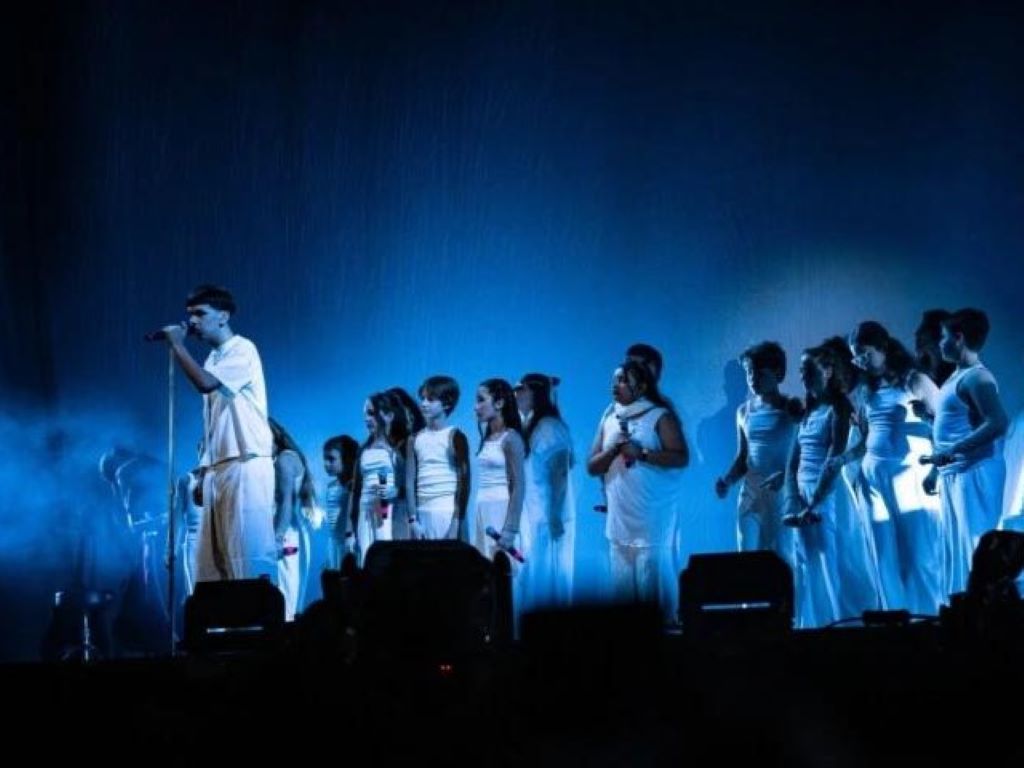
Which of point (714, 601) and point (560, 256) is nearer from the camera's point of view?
point (714, 601)

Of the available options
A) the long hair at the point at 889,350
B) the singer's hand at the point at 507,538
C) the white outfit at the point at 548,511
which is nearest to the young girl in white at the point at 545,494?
the white outfit at the point at 548,511

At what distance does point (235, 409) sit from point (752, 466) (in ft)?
10.7

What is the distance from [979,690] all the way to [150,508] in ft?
28.2

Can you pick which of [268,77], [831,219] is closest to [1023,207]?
[831,219]

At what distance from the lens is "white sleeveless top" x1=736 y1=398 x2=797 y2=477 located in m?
9.42

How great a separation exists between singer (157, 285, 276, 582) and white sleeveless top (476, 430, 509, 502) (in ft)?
5.43

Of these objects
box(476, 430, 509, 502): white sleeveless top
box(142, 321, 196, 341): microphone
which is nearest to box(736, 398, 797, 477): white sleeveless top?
box(476, 430, 509, 502): white sleeveless top

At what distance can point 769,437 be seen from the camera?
943cm

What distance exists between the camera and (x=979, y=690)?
12.4 ft

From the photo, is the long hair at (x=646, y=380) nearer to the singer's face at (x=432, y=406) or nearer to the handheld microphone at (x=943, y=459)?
the singer's face at (x=432, y=406)

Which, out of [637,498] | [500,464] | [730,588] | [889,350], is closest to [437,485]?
[500,464]

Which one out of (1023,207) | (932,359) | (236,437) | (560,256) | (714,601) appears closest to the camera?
(714,601)

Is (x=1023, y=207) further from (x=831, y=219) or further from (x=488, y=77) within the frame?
(x=488, y=77)

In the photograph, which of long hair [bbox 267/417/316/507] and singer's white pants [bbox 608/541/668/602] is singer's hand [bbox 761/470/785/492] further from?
long hair [bbox 267/417/316/507]
